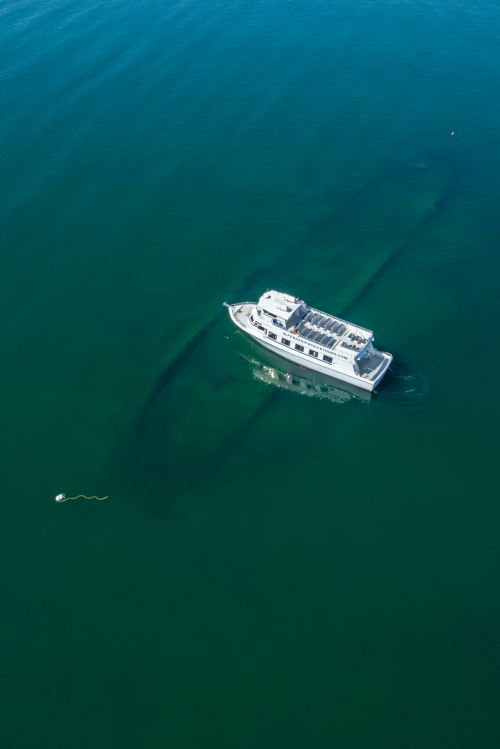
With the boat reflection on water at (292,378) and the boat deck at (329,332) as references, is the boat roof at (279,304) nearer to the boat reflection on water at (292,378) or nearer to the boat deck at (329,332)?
the boat deck at (329,332)

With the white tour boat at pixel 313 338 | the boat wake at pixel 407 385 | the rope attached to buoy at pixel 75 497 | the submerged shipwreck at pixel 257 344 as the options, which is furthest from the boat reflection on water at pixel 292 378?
the rope attached to buoy at pixel 75 497

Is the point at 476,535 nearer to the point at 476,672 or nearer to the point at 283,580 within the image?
the point at 476,672

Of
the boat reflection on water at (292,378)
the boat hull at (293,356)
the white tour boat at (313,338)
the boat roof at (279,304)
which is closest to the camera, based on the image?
the boat hull at (293,356)

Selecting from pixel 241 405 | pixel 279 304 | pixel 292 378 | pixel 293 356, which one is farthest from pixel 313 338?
pixel 241 405

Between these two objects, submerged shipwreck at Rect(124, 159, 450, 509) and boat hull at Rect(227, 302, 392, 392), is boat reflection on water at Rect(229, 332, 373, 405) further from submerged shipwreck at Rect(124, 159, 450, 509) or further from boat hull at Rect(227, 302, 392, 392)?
boat hull at Rect(227, 302, 392, 392)

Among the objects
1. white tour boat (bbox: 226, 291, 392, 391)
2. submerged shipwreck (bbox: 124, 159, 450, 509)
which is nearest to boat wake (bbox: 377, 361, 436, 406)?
submerged shipwreck (bbox: 124, 159, 450, 509)

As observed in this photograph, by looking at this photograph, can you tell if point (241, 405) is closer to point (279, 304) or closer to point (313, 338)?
point (313, 338)

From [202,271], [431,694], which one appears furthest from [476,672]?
[202,271]
